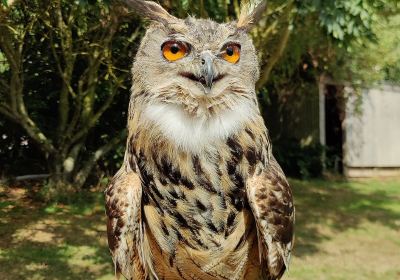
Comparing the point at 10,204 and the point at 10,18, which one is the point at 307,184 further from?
the point at 10,18

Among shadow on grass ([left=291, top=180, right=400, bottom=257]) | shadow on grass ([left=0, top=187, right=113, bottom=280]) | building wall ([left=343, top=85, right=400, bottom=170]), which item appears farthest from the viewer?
building wall ([left=343, top=85, right=400, bottom=170])

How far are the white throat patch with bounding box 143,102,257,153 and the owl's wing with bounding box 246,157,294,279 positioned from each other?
0.30 m

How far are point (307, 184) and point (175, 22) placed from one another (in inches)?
431

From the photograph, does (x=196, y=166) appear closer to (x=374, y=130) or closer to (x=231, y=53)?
(x=231, y=53)

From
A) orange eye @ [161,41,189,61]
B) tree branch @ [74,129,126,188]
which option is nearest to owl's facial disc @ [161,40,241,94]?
orange eye @ [161,41,189,61]

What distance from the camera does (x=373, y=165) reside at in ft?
45.9

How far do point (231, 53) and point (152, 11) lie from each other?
41 cm

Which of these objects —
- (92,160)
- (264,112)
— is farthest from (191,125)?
(264,112)

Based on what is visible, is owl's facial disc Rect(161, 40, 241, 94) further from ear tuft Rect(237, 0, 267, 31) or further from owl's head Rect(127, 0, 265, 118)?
ear tuft Rect(237, 0, 267, 31)

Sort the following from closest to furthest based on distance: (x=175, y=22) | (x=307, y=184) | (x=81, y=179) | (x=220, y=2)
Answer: (x=175, y=22) < (x=220, y=2) < (x=81, y=179) < (x=307, y=184)

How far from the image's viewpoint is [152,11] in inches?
88.3

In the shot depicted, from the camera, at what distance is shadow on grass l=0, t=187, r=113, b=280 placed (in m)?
5.93

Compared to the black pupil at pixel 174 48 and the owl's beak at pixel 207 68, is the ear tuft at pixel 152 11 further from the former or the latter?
the owl's beak at pixel 207 68

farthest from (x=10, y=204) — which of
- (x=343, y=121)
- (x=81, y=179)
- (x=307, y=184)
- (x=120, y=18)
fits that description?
(x=343, y=121)
